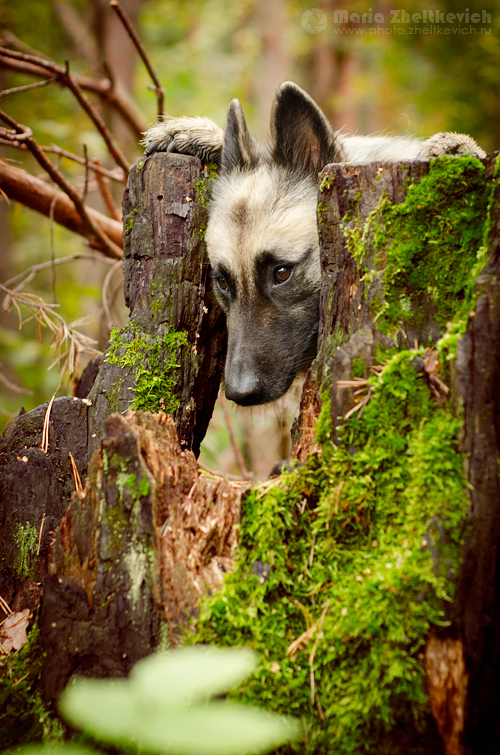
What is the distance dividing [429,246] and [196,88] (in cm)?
1656

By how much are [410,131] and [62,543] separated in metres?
3.83

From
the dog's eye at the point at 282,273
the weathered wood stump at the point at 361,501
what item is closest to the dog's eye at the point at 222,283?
the dog's eye at the point at 282,273

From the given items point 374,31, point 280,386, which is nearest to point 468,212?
point 280,386

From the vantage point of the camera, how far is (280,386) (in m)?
3.35

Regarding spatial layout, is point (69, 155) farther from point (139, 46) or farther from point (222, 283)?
point (222, 283)

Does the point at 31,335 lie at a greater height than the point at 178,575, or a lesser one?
greater

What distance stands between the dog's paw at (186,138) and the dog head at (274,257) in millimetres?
247

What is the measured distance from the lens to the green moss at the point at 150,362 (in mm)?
2891

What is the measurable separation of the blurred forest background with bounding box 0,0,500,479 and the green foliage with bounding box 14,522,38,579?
135cm

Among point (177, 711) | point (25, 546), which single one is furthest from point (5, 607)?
point (177, 711)

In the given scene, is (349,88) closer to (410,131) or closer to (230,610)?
(410,131)

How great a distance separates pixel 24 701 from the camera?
2211mm

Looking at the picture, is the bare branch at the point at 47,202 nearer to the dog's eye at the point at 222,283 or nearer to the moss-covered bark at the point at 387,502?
the dog's eye at the point at 222,283

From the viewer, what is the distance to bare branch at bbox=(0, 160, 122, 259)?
13.6 feet
